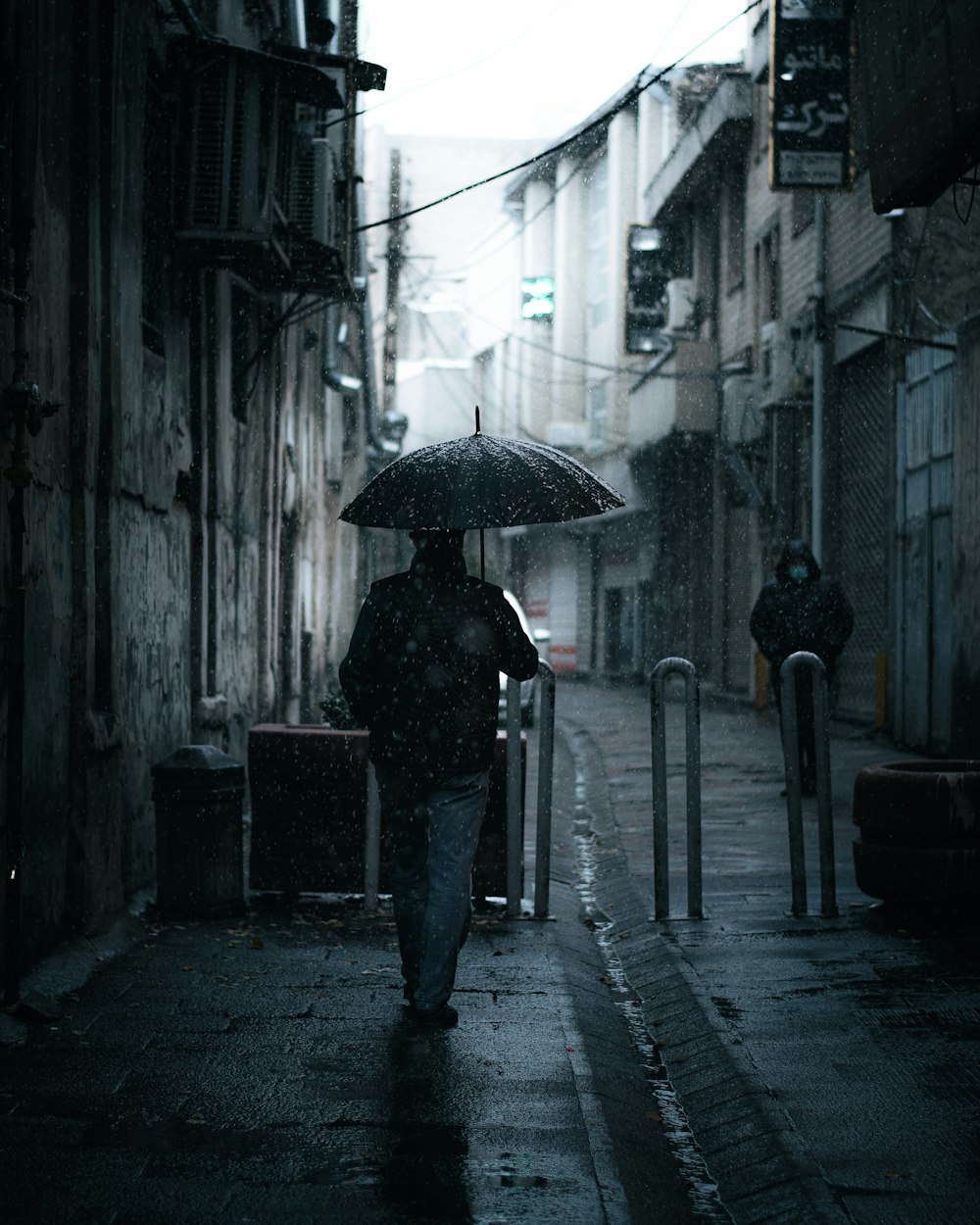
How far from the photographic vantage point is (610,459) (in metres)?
39.6

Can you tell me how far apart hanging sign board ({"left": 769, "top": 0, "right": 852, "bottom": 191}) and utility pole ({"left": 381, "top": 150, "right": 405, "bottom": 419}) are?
9.94m

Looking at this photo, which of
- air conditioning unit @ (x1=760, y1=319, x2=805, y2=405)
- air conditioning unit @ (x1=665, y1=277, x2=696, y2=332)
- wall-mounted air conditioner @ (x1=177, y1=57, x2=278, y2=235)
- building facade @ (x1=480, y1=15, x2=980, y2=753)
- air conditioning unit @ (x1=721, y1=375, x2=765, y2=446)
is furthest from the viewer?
air conditioning unit @ (x1=665, y1=277, x2=696, y2=332)

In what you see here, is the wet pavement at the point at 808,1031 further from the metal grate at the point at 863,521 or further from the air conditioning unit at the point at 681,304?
the air conditioning unit at the point at 681,304

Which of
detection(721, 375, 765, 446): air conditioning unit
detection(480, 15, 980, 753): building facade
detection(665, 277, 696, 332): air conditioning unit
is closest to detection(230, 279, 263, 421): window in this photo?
detection(480, 15, 980, 753): building facade

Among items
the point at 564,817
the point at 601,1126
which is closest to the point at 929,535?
the point at 564,817

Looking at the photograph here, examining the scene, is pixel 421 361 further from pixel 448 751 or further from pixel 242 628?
pixel 448 751

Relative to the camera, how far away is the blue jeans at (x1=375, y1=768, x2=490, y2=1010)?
5461 millimetres

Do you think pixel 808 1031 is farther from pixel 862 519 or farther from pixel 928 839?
pixel 862 519

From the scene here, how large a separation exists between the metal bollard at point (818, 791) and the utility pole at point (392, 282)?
2061cm

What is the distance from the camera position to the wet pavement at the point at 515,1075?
12.6 feet

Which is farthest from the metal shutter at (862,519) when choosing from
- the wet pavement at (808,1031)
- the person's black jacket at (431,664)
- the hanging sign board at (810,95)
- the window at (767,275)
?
the person's black jacket at (431,664)

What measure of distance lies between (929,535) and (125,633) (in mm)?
10192

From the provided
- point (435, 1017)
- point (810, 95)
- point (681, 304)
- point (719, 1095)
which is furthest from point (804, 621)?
point (681, 304)

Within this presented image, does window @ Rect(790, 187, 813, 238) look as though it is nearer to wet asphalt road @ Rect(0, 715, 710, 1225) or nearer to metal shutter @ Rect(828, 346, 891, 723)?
A: metal shutter @ Rect(828, 346, 891, 723)
